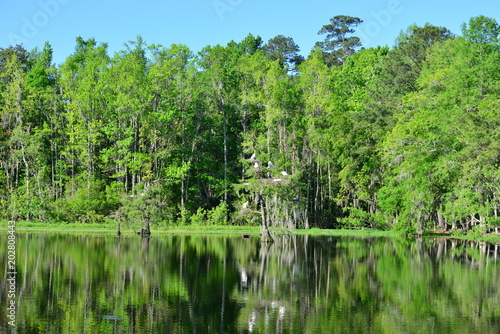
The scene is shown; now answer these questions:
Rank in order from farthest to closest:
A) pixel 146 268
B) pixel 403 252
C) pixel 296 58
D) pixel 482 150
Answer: pixel 296 58 → pixel 482 150 → pixel 403 252 → pixel 146 268

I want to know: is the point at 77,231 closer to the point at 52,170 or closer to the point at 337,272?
the point at 52,170

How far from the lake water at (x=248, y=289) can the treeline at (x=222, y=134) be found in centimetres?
1551

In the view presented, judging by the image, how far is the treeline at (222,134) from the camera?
56375mm

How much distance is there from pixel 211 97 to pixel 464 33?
88.7 feet

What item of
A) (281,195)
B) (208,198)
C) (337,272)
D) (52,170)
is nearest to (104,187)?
(52,170)

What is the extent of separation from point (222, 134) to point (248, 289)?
43.7 m

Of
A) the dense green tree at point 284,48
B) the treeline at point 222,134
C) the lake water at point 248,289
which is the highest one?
the dense green tree at point 284,48

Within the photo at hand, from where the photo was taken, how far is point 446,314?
21.5 m

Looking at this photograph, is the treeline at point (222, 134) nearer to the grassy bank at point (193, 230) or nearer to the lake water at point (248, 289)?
the grassy bank at point (193, 230)

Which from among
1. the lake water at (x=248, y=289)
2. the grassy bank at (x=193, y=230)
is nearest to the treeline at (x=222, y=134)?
the grassy bank at (x=193, y=230)

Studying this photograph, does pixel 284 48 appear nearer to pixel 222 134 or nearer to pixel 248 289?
pixel 222 134

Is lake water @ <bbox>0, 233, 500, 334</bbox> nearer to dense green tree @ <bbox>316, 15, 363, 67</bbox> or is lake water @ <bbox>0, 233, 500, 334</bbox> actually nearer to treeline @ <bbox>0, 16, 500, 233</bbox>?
treeline @ <bbox>0, 16, 500, 233</bbox>

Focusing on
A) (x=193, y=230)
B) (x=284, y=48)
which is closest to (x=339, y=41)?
(x=284, y=48)

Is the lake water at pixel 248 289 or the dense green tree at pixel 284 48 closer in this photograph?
the lake water at pixel 248 289
